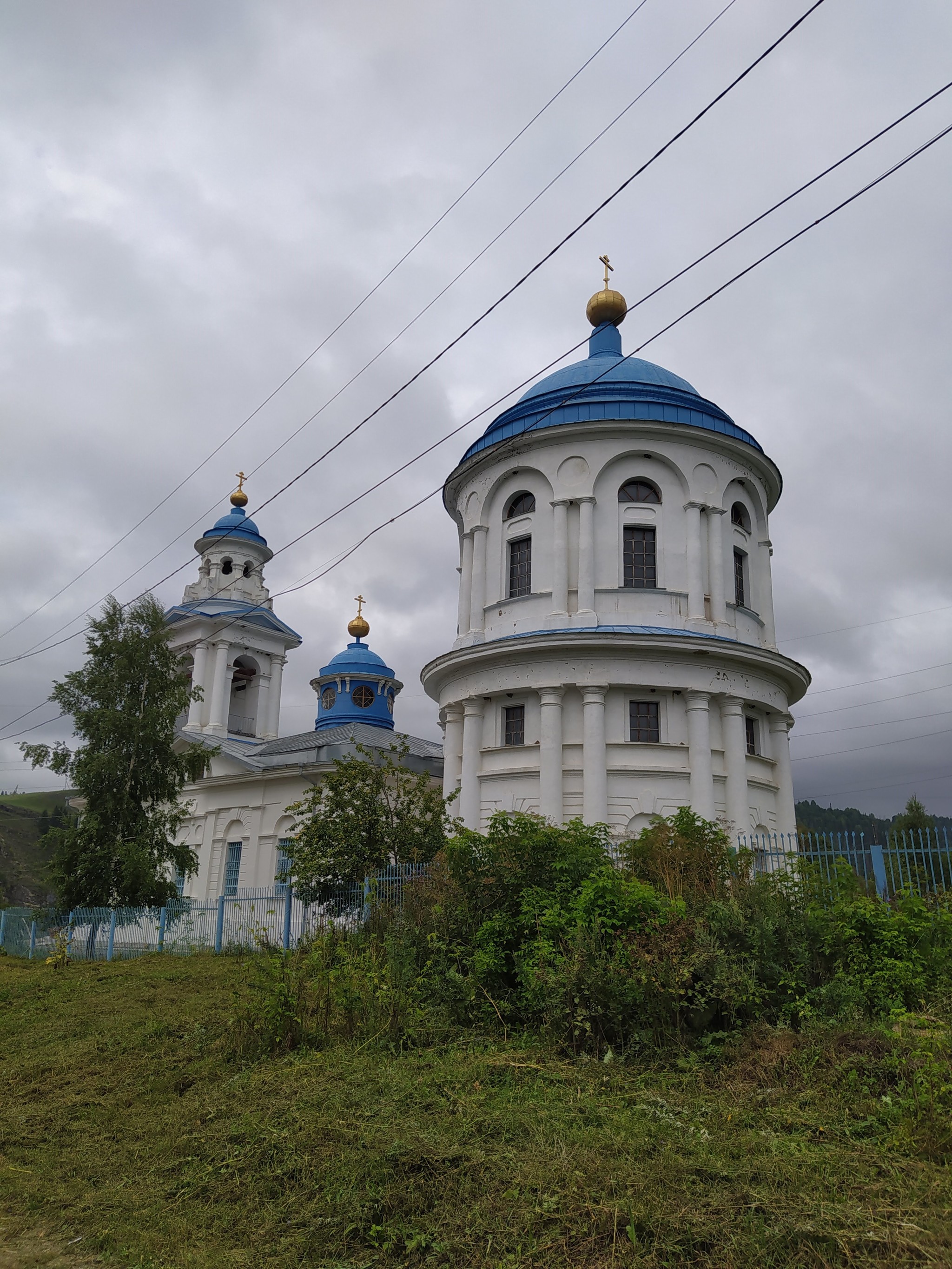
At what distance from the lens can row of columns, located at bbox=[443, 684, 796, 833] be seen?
18.9 m

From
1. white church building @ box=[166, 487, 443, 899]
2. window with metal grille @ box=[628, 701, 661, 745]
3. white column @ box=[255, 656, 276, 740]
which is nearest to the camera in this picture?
window with metal grille @ box=[628, 701, 661, 745]

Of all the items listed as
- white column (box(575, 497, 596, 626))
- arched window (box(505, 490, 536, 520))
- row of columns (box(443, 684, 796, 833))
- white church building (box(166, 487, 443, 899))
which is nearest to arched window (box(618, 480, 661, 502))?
white column (box(575, 497, 596, 626))

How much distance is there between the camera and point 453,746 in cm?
2186

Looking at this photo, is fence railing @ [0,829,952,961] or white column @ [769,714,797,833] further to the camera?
white column @ [769,714,797,833]

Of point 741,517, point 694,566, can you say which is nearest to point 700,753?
point 694,566

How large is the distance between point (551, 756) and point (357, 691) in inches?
967

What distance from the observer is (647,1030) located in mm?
8516

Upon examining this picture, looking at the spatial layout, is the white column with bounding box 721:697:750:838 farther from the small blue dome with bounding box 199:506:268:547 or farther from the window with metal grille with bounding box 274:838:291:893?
the small blue dome with bounding box 199:506:268:547

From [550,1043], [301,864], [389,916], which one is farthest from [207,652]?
[550,1043]

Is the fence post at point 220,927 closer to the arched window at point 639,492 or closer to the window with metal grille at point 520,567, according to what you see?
the window with metal grille at point 520,567

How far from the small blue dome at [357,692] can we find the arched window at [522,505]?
2132 centimetres

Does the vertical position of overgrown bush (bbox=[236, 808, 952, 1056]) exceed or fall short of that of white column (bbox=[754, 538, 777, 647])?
it falls short

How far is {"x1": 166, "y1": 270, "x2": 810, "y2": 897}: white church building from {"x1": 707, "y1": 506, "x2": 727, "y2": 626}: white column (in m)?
0.04

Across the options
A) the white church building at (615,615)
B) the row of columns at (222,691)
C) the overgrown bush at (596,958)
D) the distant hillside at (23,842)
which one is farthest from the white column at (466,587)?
the distant hillside at (23,842)
